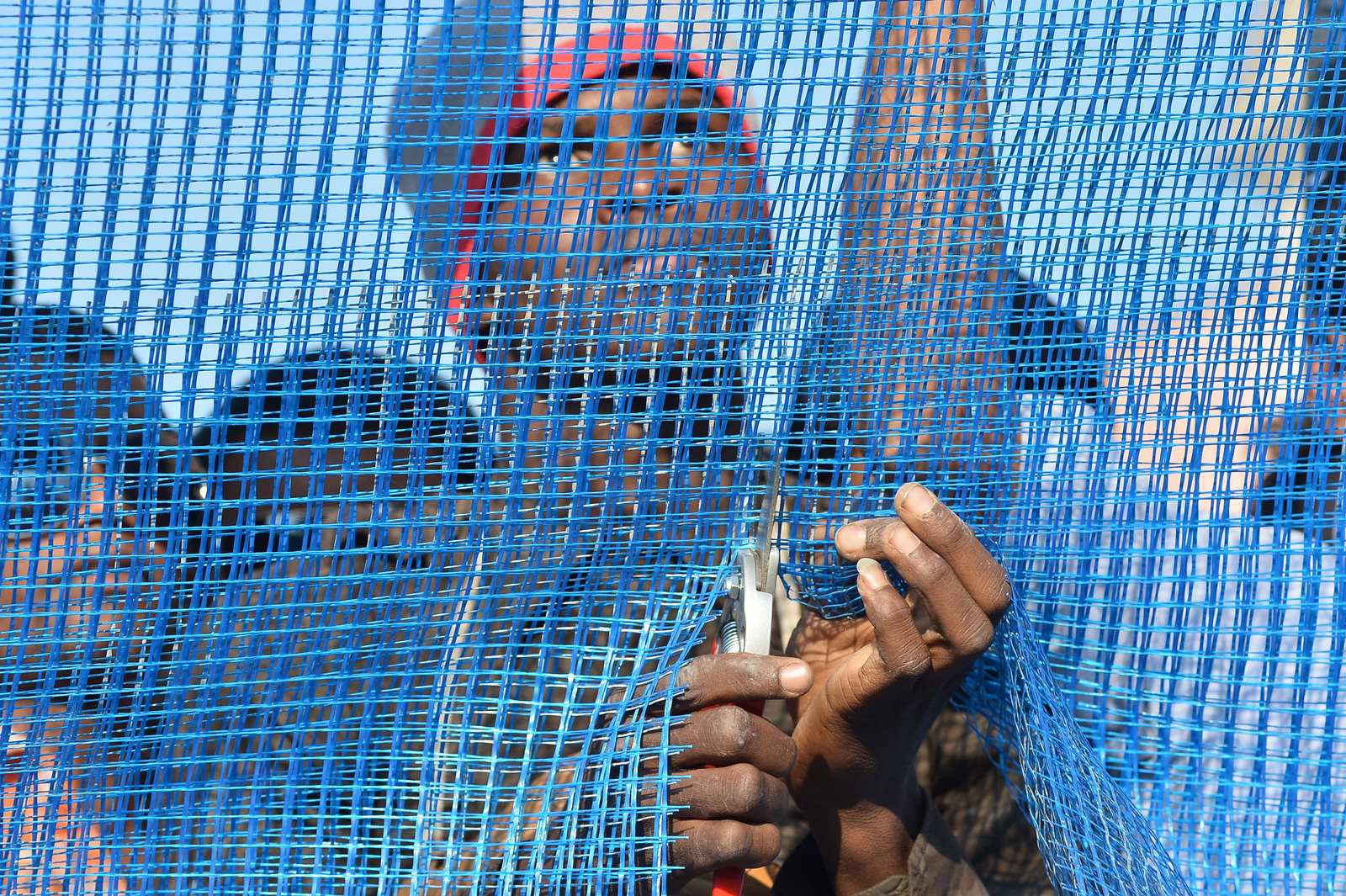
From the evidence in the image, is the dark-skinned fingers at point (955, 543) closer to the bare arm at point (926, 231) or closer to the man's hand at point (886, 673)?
the man's hand at point (886, 673)

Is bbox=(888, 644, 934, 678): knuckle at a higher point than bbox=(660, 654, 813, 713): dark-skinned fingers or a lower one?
higher

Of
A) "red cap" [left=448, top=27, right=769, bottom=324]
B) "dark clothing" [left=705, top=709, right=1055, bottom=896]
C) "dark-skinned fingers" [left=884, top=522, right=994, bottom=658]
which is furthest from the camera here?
"dark clothing" [left=705, top=709, right=1055, bottom=896]

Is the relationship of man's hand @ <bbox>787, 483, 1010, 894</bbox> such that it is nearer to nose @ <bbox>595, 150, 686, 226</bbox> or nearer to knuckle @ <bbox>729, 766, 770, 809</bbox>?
knuckle @ <bbox>729, 766, 770, 809</bbox>

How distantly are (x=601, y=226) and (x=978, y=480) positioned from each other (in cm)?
51

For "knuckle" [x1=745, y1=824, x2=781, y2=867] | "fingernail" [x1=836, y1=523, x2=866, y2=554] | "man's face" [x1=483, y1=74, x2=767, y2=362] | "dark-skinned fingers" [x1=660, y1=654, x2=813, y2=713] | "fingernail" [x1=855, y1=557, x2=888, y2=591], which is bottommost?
"knuckle" [x1=745, y1=824, x2=781, y2=867]

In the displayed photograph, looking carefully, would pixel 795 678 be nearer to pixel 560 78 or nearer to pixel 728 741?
pixel 728 741

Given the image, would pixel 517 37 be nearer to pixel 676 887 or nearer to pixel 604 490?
pixel 604 490

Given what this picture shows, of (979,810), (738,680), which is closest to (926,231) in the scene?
(738,680)

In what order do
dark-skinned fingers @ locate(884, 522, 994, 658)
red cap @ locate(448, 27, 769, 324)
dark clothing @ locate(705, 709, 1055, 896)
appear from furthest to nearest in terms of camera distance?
1. dark clothing @ locate(705, 709, 1055, 896)
2. red cap @ locate(448, 27, 769, 324)
3. dark-skinned fingers @ locate(884, 522, 994, 658)

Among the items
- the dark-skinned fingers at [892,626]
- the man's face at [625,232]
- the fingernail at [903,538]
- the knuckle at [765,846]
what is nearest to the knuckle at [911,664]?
the dark-skinned fingers at [892,626]

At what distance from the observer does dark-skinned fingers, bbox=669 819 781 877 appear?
3.77 feet

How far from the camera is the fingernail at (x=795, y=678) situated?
1.13 metres

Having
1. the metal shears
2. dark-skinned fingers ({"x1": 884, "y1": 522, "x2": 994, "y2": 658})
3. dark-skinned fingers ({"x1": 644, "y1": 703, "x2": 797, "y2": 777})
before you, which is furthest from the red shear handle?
dark-skinned fingers ({"x1": 884, "y1": 522, "x2": 994, "y2": 658})

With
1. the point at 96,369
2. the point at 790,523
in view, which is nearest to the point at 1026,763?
the point at 790,523
